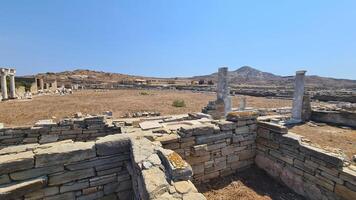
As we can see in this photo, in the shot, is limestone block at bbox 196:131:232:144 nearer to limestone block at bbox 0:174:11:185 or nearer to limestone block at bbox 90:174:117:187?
limestone block at bbox 90:174:117:187

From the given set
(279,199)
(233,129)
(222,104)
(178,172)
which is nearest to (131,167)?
(178,172)

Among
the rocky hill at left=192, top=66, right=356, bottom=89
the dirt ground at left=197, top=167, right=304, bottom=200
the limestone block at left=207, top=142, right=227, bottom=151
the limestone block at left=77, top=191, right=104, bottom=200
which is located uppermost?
the rocky hill at left=192, top=66, right=356, bottom=89

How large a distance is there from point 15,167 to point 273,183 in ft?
21.2

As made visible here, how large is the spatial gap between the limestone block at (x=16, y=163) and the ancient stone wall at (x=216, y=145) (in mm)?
2765

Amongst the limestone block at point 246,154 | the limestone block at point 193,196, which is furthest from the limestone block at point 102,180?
the limestone block at point 246,154

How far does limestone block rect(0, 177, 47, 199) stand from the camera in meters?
3.18

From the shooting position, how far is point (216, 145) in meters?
5.62

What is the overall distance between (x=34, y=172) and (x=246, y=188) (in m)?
5.19

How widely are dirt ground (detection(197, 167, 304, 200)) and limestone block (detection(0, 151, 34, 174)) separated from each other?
406 cm

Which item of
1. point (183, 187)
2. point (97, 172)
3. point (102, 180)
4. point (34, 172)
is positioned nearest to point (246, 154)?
point (183, 187)

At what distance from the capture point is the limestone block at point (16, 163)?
326cm

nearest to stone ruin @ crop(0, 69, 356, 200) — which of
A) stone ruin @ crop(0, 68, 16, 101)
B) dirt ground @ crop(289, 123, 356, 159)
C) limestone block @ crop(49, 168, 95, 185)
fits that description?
limestone block @ crop(49, 168, 95, 185)

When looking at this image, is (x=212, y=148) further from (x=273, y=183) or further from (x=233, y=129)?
(x=273, y=183)

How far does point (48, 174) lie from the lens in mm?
3586
